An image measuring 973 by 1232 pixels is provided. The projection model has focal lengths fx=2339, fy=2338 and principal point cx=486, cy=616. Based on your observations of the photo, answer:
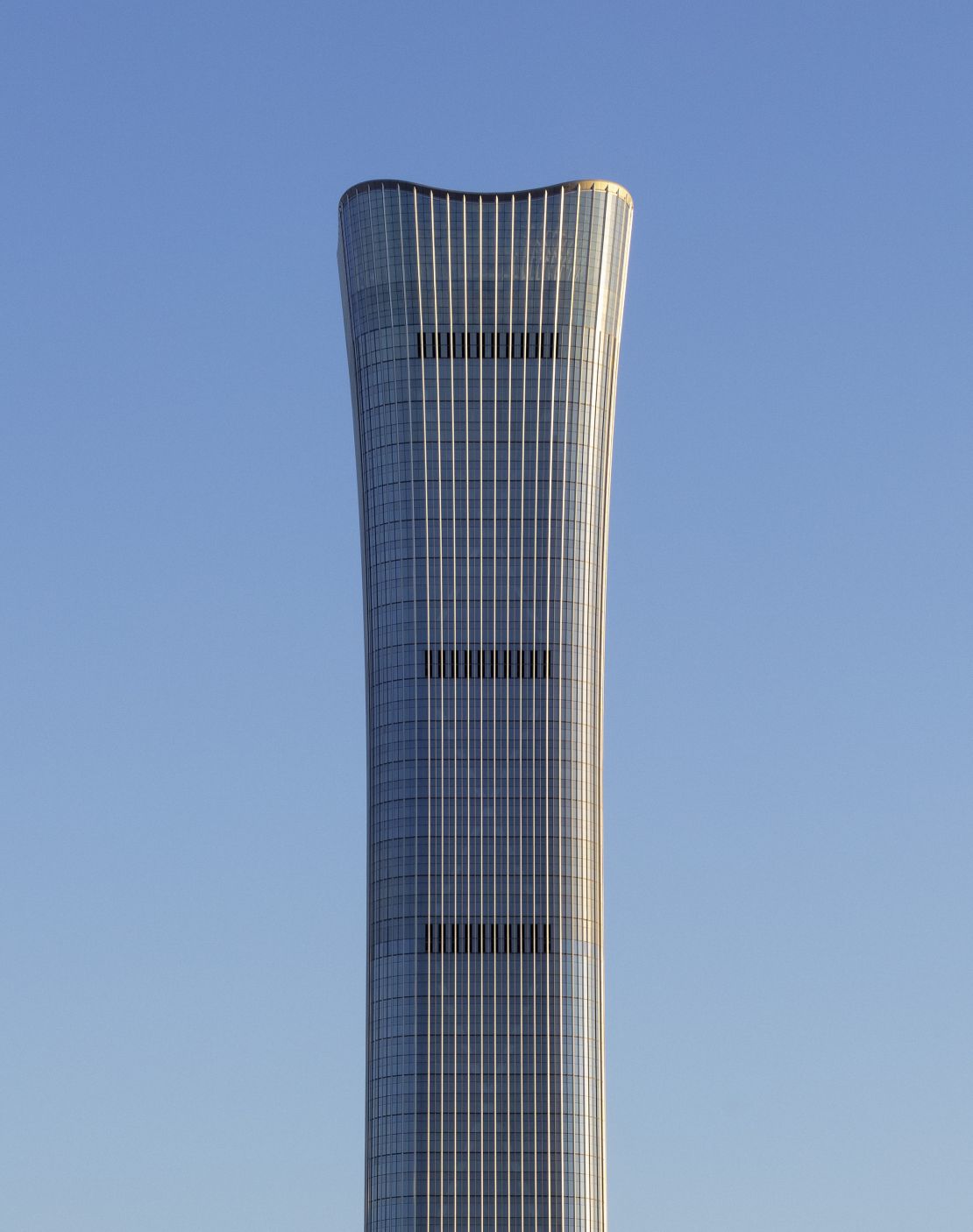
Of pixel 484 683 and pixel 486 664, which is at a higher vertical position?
pixel 486 664

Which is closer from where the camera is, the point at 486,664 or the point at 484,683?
the point at 484,683

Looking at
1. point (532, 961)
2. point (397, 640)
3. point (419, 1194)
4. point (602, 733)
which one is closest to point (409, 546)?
point (397, 640)

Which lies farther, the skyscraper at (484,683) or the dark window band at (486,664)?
the dark window band at (486,664)

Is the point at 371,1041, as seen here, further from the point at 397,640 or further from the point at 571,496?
the point at 571,496

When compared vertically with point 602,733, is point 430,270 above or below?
above

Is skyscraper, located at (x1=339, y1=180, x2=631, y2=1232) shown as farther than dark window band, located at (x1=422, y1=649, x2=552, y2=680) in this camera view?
No

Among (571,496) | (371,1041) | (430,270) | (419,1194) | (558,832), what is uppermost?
(430,270)

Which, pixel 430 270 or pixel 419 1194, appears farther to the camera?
pixel 430 270
